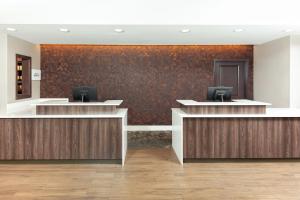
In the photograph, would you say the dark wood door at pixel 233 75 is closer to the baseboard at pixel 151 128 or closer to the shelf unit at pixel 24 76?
the baseboard at pixel 151 128

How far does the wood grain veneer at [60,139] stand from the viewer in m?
5.22

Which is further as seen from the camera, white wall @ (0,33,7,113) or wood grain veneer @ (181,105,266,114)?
white wall @ (0,33,7,113)

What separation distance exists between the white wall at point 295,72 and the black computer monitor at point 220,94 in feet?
4.69

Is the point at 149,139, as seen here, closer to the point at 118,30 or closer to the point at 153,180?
the point at 118,30

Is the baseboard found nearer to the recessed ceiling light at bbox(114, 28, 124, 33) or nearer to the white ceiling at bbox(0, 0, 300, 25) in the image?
the recessed ceiling light at bbox(114, 28, 124, 33)

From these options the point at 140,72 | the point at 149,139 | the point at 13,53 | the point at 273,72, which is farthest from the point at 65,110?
the point at 273,72

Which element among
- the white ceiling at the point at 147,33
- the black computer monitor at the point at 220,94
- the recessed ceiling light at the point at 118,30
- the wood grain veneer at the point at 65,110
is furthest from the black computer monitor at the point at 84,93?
the black computer monitor at the point at 220,94

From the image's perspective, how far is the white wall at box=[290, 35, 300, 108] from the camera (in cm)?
629

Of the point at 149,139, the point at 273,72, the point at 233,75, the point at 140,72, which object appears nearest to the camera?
the point at 273,72

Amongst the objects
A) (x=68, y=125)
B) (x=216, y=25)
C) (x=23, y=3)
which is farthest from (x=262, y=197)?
(x=23, y=3)

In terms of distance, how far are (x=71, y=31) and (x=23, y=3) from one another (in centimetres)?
102

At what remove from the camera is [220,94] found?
599 cm

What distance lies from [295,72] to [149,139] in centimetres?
366

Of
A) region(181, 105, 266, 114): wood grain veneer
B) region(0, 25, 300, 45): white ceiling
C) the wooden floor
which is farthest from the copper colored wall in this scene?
region(181, 105, 266, 114): wood grain veneer
